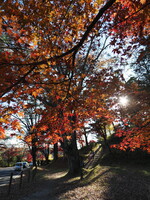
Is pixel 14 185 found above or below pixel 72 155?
below

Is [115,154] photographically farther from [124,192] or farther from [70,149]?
[124,192]

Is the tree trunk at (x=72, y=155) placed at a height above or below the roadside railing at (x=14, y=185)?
above

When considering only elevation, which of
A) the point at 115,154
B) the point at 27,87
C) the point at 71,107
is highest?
the point at 27,87

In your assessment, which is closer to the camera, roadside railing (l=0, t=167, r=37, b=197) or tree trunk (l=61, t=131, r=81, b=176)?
roadside railing (l=0, t=167, r=37, b=197)

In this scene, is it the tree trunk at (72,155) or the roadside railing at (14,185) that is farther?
the tree trunk at (72,155)

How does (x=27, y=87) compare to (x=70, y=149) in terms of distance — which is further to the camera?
(x=70, y=149)

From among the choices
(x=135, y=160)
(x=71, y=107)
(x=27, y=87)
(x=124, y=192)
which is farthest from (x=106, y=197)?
(x=135, y=160)

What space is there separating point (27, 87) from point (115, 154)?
16178mm

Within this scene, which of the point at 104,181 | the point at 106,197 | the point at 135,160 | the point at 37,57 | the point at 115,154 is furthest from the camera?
the point at 115,154

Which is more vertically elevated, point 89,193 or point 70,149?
point 70,149

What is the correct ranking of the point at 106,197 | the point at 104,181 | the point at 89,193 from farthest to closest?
1. the point at 104,181
2. the point at 89,193
3. the point at 106,197

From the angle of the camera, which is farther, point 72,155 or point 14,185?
point 72,155

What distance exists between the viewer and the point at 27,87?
5520mm

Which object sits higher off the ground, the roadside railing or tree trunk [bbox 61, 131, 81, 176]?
tree trunk [bbox 61, 131, 81, 176]
